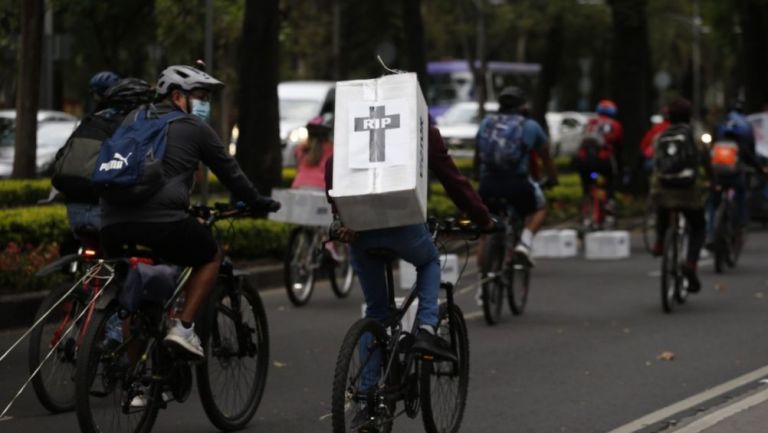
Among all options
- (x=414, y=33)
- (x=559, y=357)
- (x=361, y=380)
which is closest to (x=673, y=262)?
(x=559, y=357)

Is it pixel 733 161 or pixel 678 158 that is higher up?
pixel 678 158

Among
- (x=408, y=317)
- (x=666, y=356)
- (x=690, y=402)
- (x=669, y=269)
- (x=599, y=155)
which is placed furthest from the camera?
(x=599, y=155)

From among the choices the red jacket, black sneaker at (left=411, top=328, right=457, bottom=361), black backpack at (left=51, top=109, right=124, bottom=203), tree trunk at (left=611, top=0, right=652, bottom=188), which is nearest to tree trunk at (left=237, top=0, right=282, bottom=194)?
black backpack at (left=51, top=109, right=124, bottom=203)

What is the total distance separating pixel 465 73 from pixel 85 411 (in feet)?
166

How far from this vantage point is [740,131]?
19.5m

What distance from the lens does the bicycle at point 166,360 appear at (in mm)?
7840

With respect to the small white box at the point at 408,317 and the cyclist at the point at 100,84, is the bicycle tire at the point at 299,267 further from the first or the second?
the small white box at the point at 408,317

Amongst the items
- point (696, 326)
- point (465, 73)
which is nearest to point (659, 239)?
point (696, 326)

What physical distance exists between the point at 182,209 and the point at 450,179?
3.95 ft

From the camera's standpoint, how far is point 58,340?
897 cm

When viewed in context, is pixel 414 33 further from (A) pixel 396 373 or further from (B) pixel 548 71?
(A) pixel 396 373

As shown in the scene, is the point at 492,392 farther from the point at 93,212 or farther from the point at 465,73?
the point at 465,73

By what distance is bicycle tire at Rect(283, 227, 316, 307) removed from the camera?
15.4 m

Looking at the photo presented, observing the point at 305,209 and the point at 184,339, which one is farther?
the point at 305,209
